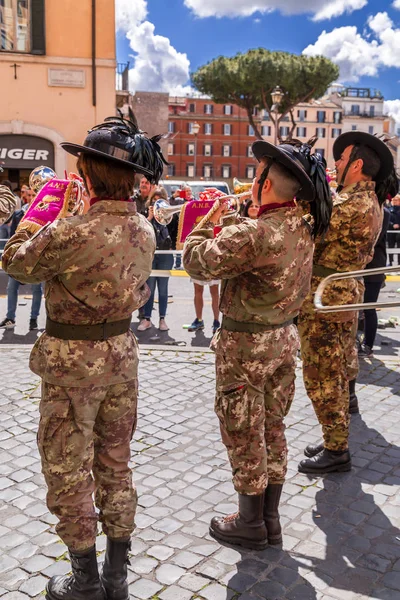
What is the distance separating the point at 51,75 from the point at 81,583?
16465 mm

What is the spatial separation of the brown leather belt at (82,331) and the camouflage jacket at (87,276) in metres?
0.02

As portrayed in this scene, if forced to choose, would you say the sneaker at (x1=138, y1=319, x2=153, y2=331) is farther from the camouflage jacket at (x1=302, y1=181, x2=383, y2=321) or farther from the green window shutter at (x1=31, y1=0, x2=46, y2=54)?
the green window shutter at (x1=31, y1=0, x2=46, y2=54)

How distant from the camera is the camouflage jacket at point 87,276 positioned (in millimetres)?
2617

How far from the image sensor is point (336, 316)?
425 cm

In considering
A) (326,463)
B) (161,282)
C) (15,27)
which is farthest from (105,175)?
(15,27)

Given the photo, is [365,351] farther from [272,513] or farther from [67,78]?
[67,78]

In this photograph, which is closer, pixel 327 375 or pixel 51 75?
pixel 327 375

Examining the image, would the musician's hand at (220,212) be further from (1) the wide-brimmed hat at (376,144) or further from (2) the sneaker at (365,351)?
(2) the sneaker at (365,351)

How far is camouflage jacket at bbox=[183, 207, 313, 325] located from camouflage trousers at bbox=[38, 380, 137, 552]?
714mm

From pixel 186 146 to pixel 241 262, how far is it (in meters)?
86.9

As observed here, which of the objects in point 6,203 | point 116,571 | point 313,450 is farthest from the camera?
point 313,450

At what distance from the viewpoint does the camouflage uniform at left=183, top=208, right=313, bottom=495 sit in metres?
3.04

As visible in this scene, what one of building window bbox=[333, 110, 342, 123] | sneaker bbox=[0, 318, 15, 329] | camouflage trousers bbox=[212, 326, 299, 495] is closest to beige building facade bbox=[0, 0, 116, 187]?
sneaker bbox=[0, 318, 15, 329]

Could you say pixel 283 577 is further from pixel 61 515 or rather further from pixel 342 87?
pixel 342 87
